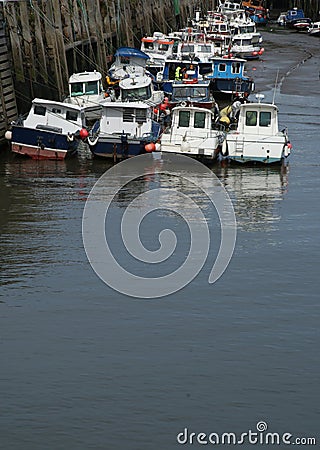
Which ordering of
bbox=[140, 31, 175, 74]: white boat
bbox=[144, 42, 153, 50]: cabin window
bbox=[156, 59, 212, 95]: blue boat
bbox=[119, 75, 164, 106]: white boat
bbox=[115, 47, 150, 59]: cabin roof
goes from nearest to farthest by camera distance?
bbox=[119, 75, 164, 106]: white boat → bbox=[156, 59, 212, 95]: blue boat → bbox=[115, 47, 150, 59]: cabin roof → bbox=[140, 31, 175, 74]: white boat → bbox=[144, 42, 153, 50]: cabin window

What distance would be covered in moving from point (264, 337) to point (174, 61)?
26.2 meters

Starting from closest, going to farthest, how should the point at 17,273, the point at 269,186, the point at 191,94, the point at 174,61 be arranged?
the point at 17,273, the point at 269,186, the point at 191,94, the point at 174,61

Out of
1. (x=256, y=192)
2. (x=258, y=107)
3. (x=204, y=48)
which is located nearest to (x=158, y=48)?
(x=204, y=48)

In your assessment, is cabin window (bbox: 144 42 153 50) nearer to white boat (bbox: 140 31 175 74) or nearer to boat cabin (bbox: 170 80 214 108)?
white boat (bbox: 140 31 175 74)

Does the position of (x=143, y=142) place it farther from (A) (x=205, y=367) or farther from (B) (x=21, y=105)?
(A) (x=205, y=367)

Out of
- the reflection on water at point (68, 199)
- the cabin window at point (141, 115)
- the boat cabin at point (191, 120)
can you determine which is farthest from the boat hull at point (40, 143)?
the boat cabin at point (191, 120)

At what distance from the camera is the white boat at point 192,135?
96.7ft

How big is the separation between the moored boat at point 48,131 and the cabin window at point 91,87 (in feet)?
14.7

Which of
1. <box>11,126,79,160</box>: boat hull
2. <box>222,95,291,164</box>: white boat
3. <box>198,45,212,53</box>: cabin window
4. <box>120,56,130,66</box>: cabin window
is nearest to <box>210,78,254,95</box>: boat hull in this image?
<box>120,56,130,66</box>: cabin window

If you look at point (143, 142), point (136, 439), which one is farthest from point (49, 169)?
point (136, 439)

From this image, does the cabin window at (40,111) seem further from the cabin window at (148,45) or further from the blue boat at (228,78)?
the cabin window at (148,45)

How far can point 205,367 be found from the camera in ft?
50.4

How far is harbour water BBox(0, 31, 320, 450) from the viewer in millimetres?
13781

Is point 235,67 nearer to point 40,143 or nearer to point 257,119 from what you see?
point 257,119
